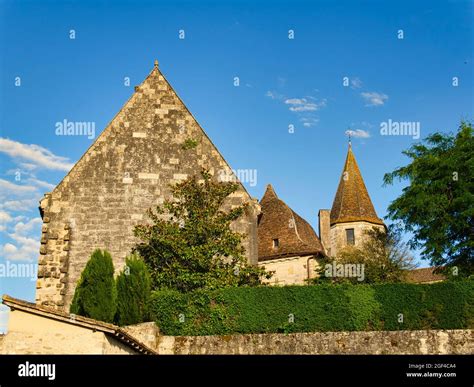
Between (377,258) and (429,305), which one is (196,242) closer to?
(429,305)

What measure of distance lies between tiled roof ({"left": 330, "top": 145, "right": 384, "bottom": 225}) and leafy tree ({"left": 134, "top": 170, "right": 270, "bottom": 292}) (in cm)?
2234

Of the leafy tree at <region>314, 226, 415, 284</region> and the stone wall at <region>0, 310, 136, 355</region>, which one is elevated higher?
the leafy tree at <region>314, 226, 415, 284</region>

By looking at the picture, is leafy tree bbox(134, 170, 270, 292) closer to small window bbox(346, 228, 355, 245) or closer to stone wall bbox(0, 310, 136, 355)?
stone wall bbox(0, 310, 136, 355)

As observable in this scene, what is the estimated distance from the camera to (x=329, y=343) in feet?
73.6

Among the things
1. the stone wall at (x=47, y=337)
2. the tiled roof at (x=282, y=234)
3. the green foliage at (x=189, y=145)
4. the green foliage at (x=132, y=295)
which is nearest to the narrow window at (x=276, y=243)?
the tiled roof at (x=282, y=234)

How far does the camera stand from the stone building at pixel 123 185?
2720cm

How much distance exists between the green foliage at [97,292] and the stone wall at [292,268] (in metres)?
17.1

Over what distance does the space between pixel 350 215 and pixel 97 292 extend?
99.6 ft

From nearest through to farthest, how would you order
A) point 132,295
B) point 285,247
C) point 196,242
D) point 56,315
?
1. point 56,315
2. point 132,295
3. point 196,242
4. point 285,247

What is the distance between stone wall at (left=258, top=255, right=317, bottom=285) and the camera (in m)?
37.8

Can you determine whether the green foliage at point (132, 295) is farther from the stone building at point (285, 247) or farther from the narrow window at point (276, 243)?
the narrow window at point (276, 243)

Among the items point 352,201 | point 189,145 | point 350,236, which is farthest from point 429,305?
point 352,201

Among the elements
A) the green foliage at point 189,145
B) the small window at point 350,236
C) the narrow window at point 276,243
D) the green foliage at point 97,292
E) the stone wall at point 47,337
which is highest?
the green foliage at point 189,145

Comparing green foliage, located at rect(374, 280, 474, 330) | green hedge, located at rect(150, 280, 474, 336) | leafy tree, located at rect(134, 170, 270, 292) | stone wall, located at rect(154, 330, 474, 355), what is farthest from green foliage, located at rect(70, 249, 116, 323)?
green foliage, located at rect(374, 280, 474, 330)
